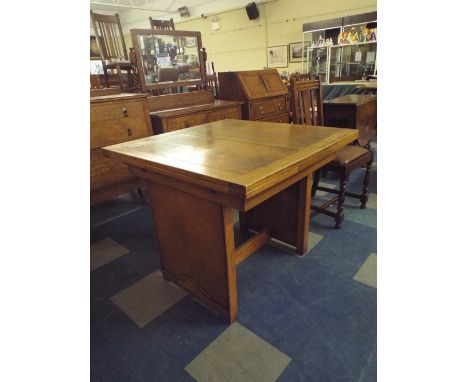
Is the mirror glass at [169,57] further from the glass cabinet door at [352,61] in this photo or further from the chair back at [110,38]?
the glass cabinet door at [352,61]

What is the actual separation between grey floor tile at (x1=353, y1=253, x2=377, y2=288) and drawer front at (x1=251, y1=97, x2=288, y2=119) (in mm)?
2039

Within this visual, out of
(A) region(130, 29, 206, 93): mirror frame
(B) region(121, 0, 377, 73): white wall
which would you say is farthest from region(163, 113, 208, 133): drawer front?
(B) region(121, 0, 377, 73): white wall

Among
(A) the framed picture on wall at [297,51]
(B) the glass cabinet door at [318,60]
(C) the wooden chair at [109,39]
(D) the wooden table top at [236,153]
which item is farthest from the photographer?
(A) the framed picture on wall at [297,51]

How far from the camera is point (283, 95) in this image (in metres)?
3.48

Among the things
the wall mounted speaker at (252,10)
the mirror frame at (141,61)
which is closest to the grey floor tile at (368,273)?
the mirror frame at (141,61)

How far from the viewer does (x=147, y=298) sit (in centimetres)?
154

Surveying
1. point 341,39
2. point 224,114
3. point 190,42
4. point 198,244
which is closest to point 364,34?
point 341,39

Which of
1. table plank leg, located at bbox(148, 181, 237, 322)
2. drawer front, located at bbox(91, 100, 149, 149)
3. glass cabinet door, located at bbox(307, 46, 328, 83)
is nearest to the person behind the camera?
table plank leg, located at bbox(148, 181, 237, 322)

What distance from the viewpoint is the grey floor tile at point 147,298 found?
4.72 ft

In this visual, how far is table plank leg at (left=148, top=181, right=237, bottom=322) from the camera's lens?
122 centimetres

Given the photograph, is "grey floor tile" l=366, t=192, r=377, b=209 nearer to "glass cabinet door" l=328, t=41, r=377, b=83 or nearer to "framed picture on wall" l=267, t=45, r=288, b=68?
"glass cabinet door" l=328, t=41, r=377, b=83

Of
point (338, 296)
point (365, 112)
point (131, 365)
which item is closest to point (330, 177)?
point (365, 112)

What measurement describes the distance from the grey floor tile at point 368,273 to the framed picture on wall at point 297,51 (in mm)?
6426
